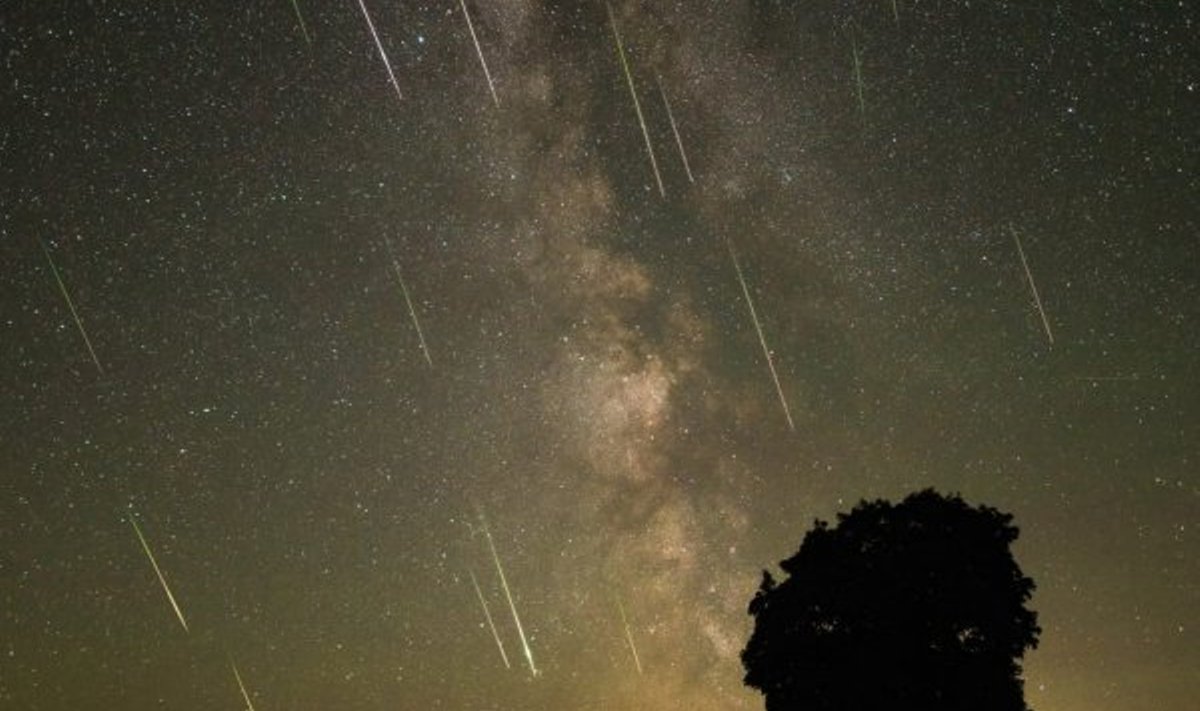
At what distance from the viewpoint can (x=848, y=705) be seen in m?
19.9

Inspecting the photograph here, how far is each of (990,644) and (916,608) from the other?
1.88 meters

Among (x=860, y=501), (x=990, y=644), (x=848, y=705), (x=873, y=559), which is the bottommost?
(x=848, y=705)

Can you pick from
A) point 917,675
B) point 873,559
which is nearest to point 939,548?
point 873,559

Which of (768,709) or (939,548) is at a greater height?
(939,548)

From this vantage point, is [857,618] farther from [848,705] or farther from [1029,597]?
[1029,597]

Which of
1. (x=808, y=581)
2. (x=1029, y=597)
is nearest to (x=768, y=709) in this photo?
(x=808, y=581)

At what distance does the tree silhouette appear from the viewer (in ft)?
65.3

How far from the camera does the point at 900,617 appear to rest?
20.3 meters

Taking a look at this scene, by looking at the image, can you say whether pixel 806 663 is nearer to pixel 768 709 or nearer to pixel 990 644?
pixel 768 709

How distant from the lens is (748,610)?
22531 mm

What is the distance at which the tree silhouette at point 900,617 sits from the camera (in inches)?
783

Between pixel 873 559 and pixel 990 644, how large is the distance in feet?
9.93

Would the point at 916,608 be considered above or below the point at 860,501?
below

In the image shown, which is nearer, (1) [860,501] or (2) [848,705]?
(2) [848,705]
